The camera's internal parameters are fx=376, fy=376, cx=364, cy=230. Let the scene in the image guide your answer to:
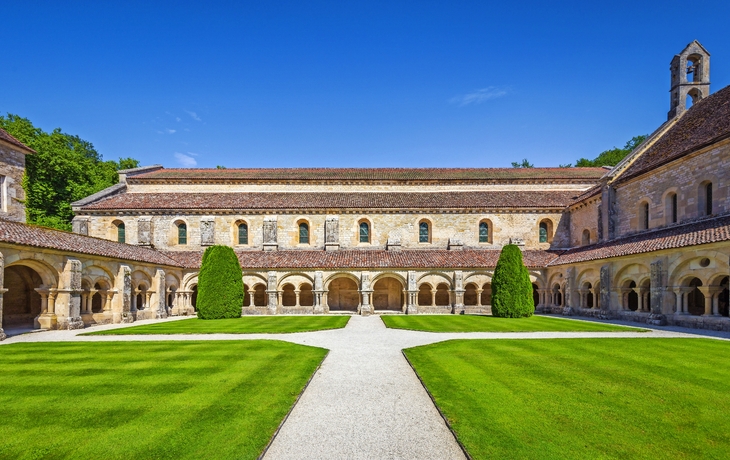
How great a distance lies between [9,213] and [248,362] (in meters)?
21.0

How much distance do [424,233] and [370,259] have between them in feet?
19.1

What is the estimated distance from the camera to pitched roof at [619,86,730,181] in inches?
754

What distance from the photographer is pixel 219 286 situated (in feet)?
74.0

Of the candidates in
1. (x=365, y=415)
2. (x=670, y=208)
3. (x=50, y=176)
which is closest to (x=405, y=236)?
(x=670, y=208)

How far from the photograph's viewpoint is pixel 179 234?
29.9m

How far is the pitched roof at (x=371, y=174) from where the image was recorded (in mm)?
33688

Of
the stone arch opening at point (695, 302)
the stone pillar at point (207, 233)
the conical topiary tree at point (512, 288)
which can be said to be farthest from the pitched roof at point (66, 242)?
the stone arch opening at point (695, 302)

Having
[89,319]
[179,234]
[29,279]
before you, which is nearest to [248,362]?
[89,319]

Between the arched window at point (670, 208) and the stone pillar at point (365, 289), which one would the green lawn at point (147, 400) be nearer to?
the stone pillar at point (365, 289)

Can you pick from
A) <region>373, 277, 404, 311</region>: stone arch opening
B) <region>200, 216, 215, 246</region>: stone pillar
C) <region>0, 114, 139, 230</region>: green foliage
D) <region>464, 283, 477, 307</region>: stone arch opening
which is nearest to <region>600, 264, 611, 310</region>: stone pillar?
<region>464, 283, 477, 307</region>: stone arch opening

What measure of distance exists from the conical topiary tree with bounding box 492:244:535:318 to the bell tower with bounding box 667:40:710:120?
15.5 m

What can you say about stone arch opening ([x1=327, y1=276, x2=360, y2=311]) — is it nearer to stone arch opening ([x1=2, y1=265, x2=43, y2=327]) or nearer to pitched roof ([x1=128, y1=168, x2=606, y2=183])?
pitched roof ([x1=128, y1=168, x2=606, y2=183])

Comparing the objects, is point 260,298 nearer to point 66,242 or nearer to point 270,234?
point 270,234

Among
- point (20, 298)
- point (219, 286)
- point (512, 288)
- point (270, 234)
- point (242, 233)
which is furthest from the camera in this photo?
point (242, 233)
